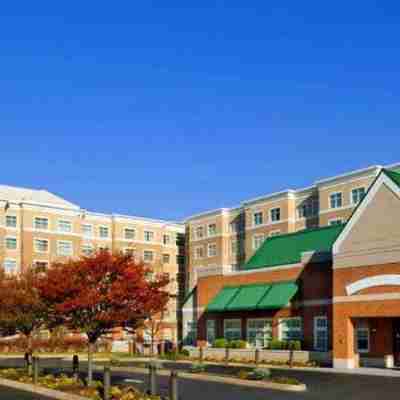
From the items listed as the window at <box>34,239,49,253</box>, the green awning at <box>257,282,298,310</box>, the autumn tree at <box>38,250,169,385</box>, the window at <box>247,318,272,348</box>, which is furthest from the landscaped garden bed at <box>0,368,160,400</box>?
the window at <box>34,239,49,253</box>

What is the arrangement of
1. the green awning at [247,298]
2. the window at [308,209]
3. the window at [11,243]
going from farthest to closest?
the window at [11,243] < the window at [308,209] < the green awning at [247,298]

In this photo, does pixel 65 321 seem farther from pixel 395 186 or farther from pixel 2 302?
pixel 395 186

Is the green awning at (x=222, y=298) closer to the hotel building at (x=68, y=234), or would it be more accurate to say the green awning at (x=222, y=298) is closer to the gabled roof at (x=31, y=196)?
the hotel building at (x=68, y=234)

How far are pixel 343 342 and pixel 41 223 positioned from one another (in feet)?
206

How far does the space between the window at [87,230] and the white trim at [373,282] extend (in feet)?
226

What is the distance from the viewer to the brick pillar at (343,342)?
1502 inches

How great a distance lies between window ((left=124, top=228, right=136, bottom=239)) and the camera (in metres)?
108

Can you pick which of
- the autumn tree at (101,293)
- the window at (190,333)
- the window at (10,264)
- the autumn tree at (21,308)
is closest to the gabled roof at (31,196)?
the window at (10,264)

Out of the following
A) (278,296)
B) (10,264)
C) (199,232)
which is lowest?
(278,296)

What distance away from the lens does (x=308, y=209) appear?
8800 cm

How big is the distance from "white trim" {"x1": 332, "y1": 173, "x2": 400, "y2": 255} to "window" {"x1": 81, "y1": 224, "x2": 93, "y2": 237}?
67.3 meters

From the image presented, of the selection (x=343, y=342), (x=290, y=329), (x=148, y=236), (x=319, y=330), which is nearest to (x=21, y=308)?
(x=343, y=342)

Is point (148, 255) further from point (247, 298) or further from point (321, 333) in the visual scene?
point (321, 333)

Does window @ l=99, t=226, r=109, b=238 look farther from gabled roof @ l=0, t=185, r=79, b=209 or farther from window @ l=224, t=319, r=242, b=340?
window @ l=224, t=319, r=242, b=340
